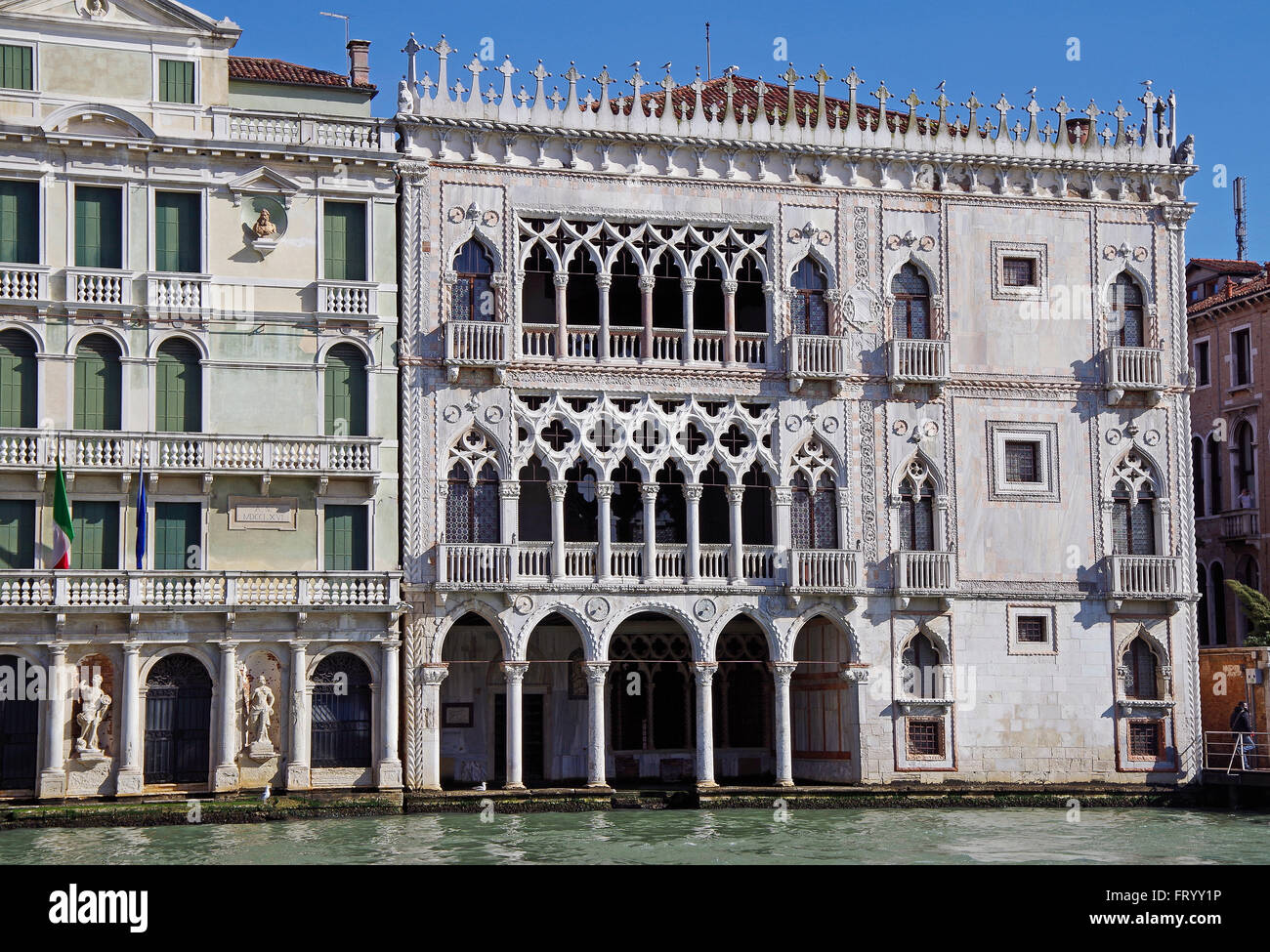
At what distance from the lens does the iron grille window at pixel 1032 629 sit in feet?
119

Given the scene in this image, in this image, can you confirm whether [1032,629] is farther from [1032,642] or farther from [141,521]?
[141,521]

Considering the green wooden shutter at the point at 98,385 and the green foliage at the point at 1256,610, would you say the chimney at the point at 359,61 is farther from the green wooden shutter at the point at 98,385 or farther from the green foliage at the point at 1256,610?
the green foliage at the point at 1256,610

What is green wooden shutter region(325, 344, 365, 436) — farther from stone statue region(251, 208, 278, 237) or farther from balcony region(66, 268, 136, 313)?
balcony region(66, 268, 136, 313)

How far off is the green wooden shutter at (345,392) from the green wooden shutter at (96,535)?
4.18m

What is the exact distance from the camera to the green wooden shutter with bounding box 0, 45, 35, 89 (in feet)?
106

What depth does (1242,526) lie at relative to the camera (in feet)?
154

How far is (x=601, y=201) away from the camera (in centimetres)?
3522

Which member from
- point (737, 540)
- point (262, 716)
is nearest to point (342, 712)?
point (262, 716)

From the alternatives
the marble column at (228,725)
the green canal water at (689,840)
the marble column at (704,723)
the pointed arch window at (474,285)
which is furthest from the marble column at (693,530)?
the marble column at (228,725)

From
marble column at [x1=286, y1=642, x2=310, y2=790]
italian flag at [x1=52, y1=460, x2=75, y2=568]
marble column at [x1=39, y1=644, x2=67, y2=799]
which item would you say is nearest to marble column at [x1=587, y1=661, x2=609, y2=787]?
marble column at [x1=286, y1=642, x2=310, y2=790]

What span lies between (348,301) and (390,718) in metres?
7.71
